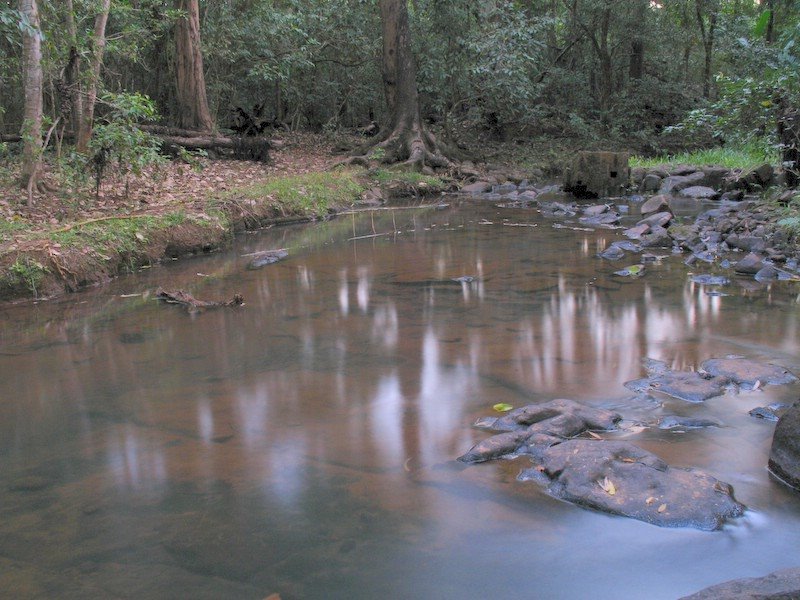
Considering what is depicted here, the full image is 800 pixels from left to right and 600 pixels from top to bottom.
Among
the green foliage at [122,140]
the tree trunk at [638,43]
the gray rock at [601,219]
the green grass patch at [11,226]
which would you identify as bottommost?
the gray rock at [601,219]

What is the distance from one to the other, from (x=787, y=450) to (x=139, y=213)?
7369mm

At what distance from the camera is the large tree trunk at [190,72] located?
13930 mm

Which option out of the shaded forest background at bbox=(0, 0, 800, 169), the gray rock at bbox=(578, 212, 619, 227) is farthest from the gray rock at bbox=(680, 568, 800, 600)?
the gray rock at bbox=(578, 212, 619, 227)

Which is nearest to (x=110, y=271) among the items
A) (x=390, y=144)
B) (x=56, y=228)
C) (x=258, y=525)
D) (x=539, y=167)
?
(x=56, y=228)

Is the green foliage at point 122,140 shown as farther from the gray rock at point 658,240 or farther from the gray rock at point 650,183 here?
the gray rock at point 650,183

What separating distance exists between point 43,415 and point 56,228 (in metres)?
3.84

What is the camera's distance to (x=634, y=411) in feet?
11.5

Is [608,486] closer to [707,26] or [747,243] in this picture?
[747,243]

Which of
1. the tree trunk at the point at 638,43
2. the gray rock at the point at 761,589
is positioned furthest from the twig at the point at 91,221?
the tree trunk at the point at 638,43

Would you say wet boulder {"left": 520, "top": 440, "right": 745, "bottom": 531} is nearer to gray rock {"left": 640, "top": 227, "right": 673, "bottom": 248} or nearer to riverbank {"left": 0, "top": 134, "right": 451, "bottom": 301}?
riverbank {"left": 0, "top": 134, "right": 451, "bottom": 301}

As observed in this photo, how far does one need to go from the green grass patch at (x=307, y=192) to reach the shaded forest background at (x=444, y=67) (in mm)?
2190

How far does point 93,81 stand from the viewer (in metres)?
9.37

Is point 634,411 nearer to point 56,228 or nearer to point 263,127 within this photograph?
point 56,228

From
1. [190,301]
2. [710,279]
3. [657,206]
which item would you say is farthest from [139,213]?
[657,206]
